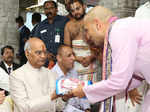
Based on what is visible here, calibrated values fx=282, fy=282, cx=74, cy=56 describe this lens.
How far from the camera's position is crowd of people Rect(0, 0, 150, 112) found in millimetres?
1820

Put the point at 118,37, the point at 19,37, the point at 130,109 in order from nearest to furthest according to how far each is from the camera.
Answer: the point at 118,37 → the point at 130,109 → the point at 19,37

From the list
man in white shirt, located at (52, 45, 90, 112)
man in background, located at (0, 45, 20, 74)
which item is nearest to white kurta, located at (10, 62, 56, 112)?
man in white shirt, located at (52, 45, 90, 112)

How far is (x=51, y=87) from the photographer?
3217 millimetres

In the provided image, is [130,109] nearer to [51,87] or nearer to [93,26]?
[51,87]

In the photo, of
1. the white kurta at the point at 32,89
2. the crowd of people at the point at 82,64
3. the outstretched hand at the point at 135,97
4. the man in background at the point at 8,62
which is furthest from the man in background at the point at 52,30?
the outstretched hand at the point at 135,97

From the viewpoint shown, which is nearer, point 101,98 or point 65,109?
point 101,98

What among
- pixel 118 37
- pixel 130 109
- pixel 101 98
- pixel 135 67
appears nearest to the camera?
pixel 118 37

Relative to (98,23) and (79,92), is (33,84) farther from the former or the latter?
(98,23)

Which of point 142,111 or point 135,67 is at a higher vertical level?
point 135,67

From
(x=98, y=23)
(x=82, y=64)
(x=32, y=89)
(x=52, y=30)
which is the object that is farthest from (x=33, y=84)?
(x=52, y=30)

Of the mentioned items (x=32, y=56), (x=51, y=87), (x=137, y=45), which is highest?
(x=137, y=45)

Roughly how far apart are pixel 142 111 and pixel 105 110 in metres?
0.33

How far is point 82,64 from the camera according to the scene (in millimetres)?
4051

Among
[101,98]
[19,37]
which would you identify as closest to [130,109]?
[101,98]
